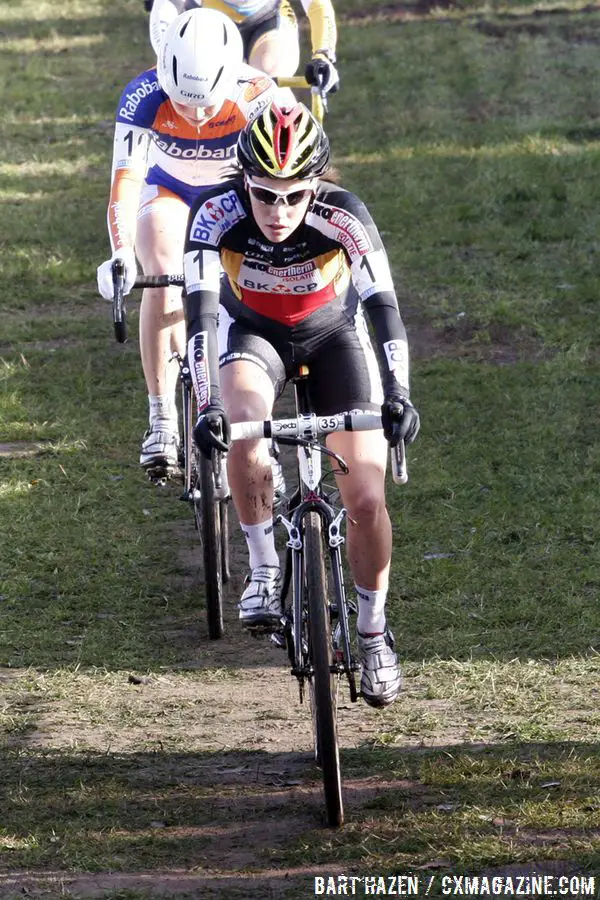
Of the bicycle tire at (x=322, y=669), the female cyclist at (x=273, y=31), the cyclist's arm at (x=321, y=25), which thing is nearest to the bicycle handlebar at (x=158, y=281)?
the bicycle tire at (x=322, y=669)

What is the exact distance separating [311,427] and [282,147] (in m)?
1.05

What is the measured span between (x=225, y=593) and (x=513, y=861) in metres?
2.88

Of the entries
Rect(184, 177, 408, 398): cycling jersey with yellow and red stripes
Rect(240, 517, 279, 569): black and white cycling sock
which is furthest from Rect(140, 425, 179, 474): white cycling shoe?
Rect(240, 517, 279, 569): black and white cycling sock

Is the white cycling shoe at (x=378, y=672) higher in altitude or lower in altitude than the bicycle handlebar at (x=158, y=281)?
lower

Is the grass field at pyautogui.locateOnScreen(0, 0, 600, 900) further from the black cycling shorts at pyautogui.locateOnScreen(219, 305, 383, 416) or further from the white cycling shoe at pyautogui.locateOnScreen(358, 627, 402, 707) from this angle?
the black cycling shorts at pyautogui.locateOnScreen(219, 305, 383, 416)

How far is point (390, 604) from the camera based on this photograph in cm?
681

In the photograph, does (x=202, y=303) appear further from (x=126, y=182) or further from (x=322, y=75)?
(x=322, y=75)

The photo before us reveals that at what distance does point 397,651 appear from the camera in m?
6.32

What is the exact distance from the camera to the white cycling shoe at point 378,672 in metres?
5.23

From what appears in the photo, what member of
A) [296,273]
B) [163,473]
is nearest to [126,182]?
[163,473]

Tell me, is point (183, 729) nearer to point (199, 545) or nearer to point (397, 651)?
point (397, 651)

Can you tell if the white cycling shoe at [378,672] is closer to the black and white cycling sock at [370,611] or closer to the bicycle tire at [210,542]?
the black and white cycling sock at [370,611]

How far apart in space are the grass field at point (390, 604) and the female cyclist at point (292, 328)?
60 centimetres

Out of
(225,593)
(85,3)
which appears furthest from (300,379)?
(85,3)
